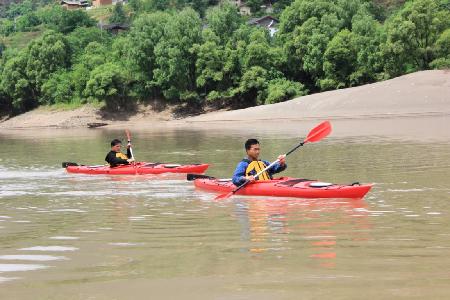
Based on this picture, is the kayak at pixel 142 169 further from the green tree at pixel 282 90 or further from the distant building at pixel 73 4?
the distant building at pixel 73 4

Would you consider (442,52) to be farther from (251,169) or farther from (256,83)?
(251,169)

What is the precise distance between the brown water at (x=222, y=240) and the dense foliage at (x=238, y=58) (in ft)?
103

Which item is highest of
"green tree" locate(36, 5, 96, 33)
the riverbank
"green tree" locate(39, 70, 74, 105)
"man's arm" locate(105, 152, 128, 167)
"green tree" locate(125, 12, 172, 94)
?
"green tree" locate(36, 5, 96, 33)

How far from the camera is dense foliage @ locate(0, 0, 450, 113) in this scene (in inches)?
1861

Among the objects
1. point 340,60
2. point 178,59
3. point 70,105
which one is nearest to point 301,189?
point 340,60

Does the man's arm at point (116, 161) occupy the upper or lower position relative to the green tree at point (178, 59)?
lower

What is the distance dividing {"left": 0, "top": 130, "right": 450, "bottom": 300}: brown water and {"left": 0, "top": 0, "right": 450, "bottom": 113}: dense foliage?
103 ft

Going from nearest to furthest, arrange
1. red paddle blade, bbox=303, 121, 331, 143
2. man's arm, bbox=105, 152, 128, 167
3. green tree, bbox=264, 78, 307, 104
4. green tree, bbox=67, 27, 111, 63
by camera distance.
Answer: red paddle blade, bbox=303, 121, 331, 143, man's arm, bbox=105, 152, 128, 167, green tree, bbox=264, 78, 307, 104, green tree, bbox=67, 27, 111, 63

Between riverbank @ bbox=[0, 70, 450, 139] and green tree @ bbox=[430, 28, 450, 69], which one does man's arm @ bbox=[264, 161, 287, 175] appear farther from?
green tree @ bbox=[430, 28, 450, 69]

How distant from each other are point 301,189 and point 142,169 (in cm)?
662

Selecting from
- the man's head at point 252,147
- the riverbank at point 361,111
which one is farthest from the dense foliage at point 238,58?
the man's head at point 252,147

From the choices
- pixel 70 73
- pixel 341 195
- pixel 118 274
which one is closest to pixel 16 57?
pixel 70 73

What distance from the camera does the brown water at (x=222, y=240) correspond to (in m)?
5.89

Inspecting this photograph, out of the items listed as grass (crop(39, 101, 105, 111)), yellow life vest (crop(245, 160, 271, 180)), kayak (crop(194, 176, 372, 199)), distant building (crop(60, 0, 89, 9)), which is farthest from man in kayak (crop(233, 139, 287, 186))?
distant building (crop(60, 0, 89, 9))
